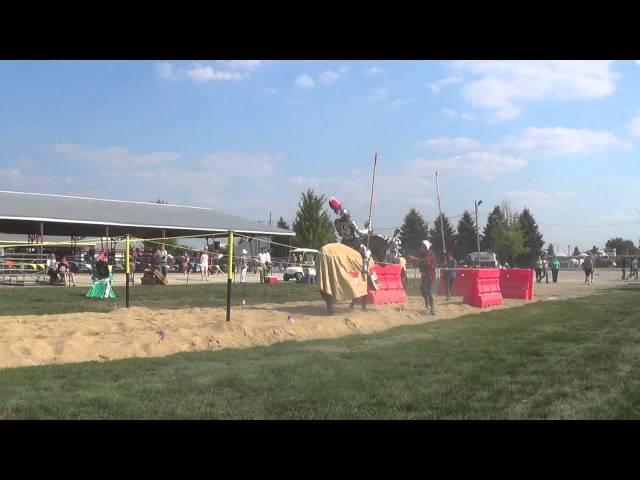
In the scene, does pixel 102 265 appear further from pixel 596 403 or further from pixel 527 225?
pixel 527 225

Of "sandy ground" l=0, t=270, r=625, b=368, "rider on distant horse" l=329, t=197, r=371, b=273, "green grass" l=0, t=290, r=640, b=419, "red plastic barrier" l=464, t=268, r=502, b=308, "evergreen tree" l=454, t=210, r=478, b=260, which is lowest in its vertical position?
"green grass" l=0, t=290, r=640, b=419

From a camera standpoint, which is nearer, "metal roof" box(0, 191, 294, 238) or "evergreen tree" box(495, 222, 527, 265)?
"metal roof" box(0, 191, 294, 238)

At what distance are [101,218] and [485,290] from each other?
37826 mm

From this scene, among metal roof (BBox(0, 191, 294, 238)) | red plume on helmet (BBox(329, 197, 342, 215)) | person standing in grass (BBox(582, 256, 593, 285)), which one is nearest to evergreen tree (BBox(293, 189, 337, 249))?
metal roof (BBox(0, 191, 294, 238))

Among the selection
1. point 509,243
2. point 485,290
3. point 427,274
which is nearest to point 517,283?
point 485,290

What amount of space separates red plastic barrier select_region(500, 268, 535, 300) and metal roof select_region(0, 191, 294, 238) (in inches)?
994

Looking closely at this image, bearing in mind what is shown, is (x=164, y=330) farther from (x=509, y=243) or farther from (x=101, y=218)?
(x=509, y=243)

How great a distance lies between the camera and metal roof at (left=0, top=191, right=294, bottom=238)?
45.0 m

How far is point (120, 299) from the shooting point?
17.7 metres

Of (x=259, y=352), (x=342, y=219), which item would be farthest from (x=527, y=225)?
(x=259, y=352)

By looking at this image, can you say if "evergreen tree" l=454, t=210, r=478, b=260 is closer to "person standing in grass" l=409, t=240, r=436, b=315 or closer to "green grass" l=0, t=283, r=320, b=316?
"green grass" l=0, t=283, r=320, b=316

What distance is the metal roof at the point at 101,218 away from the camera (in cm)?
4500
